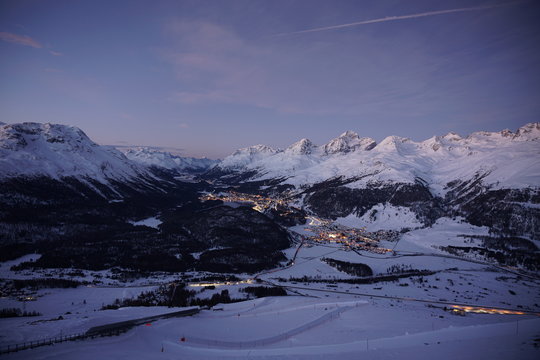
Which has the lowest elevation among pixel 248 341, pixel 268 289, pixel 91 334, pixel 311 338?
pixel 268 289

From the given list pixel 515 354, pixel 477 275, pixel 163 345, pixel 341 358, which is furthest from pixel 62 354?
pixel 477 275

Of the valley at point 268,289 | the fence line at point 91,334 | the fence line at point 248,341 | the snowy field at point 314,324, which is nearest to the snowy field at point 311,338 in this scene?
the fence line at point 248,341

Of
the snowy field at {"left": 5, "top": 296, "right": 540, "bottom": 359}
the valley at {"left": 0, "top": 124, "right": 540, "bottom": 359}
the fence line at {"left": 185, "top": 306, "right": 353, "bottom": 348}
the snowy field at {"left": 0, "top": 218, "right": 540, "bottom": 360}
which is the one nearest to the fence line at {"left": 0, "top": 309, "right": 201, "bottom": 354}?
the valley at {"left": 0, "top": 124, "right": 540, "bottom": 359}

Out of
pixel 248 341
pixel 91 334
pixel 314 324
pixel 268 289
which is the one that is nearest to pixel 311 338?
pixel 314 324

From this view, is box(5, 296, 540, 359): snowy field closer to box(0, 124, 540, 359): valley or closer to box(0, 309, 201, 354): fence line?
box(0, 124, 540, 359): valley

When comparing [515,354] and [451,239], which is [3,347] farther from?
[451,239]

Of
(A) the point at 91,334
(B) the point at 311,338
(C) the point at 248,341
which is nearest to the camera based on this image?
(A) the point at 91,334

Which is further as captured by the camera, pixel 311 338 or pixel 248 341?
pixel 311 338

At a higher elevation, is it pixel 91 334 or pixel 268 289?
pixel 91 334

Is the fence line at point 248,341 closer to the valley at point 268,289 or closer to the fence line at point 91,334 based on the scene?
the valley at point 268,289

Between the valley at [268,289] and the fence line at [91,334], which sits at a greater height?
the fence line at [91,334]

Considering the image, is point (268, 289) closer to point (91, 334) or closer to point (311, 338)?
point (311, 338)
